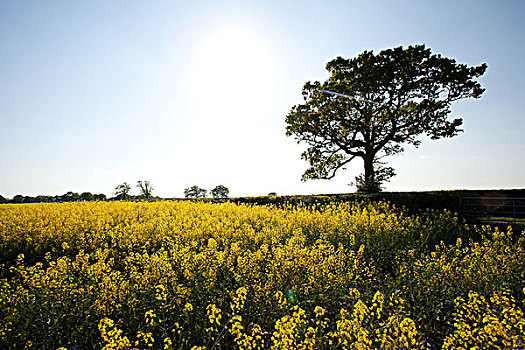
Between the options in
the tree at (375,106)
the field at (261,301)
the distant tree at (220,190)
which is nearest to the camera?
the field at (261,301)

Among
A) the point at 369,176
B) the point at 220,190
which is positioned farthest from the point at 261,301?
the point at 220,190

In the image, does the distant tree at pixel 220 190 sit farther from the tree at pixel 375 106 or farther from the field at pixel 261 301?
the field at pixel 261 301

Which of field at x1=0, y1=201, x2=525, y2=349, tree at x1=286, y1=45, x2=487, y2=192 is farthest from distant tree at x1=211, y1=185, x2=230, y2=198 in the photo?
field at x1=0, y1=201, x2=525, y2=349

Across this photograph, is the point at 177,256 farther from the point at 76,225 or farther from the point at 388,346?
the point at 76,225

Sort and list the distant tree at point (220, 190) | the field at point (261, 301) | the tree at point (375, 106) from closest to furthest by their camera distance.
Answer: the field at point (261, 301), the tree at point (375, 106), the distant tree at point (220, 190)

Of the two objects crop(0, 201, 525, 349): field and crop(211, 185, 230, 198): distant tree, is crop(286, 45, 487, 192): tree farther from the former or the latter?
crop(211, 185, 230, 198): distant tree

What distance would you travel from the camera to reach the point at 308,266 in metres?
5.22

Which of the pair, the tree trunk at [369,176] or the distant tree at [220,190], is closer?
the tree trunk at [369,176]

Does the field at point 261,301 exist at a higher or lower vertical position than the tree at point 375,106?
lower

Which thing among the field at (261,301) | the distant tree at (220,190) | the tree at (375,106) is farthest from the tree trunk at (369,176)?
the distant tree at (220,190)

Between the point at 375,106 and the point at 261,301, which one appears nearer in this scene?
the point at 261,301

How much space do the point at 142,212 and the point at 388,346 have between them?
1105cm

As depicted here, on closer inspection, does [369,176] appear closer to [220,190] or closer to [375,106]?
[375,106]

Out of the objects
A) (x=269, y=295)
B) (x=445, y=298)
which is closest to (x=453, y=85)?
(x=445, y=298)
